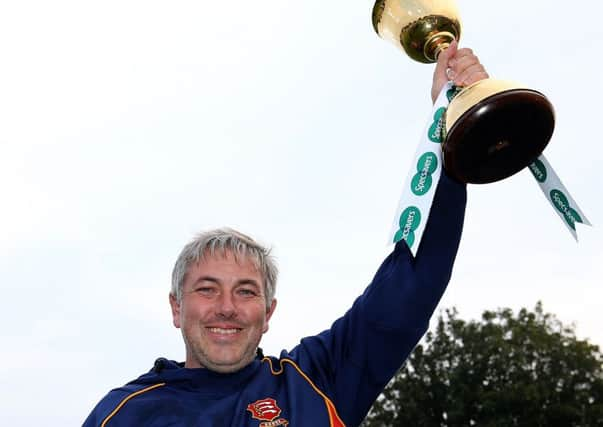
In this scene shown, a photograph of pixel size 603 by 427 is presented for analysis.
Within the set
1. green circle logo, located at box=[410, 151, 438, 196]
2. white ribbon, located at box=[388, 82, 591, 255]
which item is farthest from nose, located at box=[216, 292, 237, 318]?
green circle logo, located at box=[410, 151, 438, 196]

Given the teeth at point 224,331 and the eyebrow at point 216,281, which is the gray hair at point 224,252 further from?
the teeth at point 224,331

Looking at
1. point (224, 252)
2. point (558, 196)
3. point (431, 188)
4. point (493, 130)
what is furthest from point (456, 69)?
point (224, 252)

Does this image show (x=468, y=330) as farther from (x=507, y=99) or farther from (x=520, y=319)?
(x=507, y=99)

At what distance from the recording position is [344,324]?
3600 mm

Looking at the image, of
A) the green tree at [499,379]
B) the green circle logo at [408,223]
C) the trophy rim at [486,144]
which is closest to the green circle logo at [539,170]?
the trophy rim at [486,144]

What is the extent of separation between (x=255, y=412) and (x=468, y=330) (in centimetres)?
3709

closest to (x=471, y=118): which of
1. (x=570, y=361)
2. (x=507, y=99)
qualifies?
(x=507, y=99)

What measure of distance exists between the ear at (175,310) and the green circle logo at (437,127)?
139cm

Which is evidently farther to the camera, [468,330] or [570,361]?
[468,330]

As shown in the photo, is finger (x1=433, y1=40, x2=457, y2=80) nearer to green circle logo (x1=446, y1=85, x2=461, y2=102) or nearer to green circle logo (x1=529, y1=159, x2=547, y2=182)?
green circle logo (x1=446, y1=85, x2=461, y2=102)

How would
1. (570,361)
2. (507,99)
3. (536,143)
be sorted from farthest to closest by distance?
(570,361) < (536,143) < (507,99)

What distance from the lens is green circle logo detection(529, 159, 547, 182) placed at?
3.41m

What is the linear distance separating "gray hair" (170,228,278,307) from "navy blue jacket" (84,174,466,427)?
1.24ft

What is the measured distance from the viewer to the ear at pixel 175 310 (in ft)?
12.2
